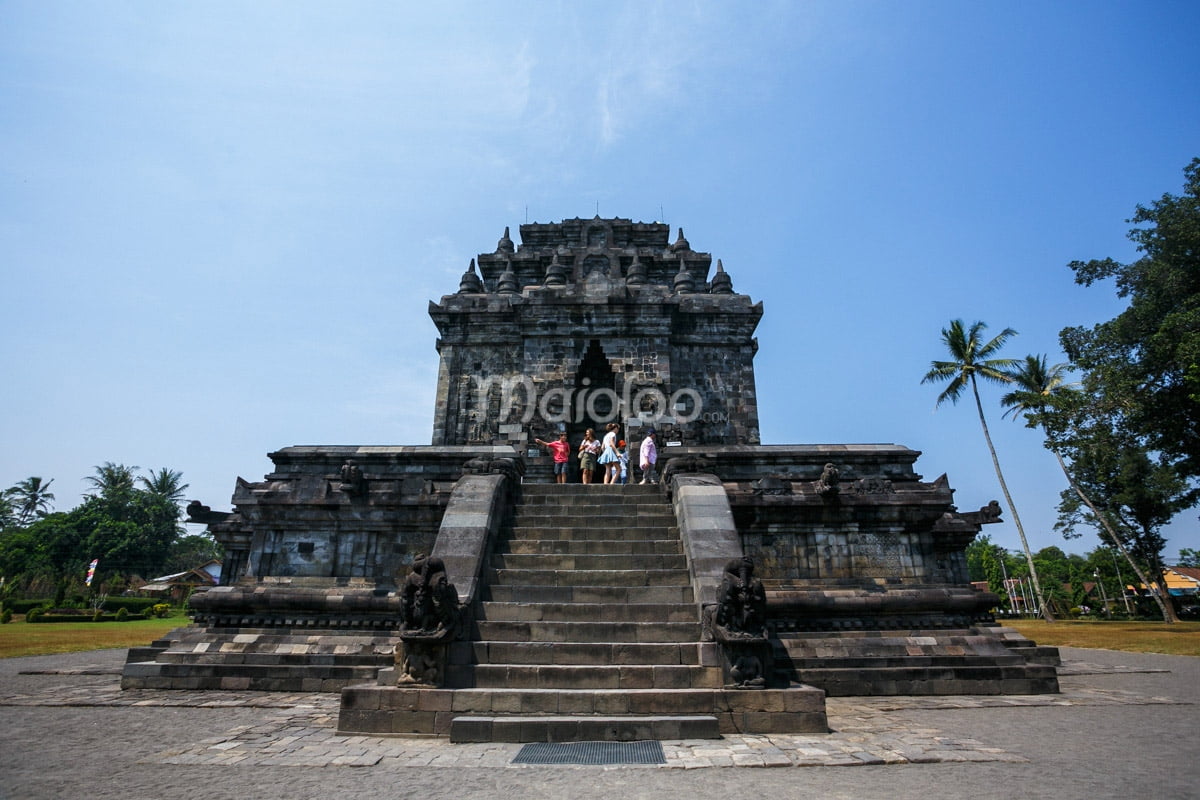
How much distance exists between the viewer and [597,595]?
797cm

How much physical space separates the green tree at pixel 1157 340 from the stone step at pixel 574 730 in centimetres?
2467

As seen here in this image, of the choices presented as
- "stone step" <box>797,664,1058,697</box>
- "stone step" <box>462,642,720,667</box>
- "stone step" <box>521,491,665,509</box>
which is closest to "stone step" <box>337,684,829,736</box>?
"stone step" <box>462,642,720,667</box>

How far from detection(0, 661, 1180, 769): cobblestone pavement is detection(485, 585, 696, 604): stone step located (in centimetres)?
A: 216

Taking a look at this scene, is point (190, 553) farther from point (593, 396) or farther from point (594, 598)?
point (594, 598)

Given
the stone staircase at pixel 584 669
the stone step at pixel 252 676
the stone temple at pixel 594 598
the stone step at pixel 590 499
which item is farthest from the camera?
the stone step at pixel 590 499

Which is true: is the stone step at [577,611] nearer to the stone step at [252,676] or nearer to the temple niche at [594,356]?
the stone step at [252,676]

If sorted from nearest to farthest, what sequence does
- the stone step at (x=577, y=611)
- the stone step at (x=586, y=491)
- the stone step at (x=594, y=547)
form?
1. the stone step at (x=577, y=611)
2. the stone step at (x=594, y=547)
3. the stone step at (x=586, y=491)

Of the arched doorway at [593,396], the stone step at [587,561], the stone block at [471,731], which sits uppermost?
the arched doorway at [593,396]

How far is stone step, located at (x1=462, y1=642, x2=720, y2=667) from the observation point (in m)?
6.85

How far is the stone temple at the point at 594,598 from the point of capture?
20.4 ft

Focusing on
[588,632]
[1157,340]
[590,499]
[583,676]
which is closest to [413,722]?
[583,676]

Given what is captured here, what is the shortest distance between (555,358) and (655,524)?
35.8 feet

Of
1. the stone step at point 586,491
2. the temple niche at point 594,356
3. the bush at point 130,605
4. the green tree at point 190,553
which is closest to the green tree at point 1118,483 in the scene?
the temple niche at point 594,356

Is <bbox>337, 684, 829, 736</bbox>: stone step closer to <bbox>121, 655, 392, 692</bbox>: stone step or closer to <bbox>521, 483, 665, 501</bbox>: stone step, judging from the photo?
<bbox>121, 655, 392, 692</bbox>: stone step
